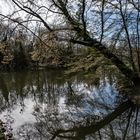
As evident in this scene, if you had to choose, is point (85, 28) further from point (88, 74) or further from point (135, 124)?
point (135, 124)

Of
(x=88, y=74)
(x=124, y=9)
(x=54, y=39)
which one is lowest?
(x=88, y=74)

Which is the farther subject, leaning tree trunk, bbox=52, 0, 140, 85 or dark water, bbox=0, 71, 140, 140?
leaning tree trunk, bbox=52, 0, 140, 85

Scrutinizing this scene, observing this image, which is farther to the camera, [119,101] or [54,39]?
[54,39]

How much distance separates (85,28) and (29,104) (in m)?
6.33

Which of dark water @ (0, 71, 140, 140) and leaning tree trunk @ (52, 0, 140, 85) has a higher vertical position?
leaning tree trunk @ (52, 0, 140, 85)

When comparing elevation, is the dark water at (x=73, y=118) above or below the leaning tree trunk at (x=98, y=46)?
below

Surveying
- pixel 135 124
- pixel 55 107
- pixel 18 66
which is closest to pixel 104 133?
pixel 135 124

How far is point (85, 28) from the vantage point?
76.4 feet

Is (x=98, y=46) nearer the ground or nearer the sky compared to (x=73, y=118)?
nearer the sky

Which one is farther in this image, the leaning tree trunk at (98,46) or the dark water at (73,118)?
the leaning tree trunk at (98,46)

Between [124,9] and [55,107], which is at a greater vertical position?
[124,9]

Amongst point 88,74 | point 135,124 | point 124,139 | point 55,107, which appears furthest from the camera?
point 88,74

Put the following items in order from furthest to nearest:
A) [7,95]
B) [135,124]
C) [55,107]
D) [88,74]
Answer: [7,95] → [88,74] → [55,107] → [135,124]

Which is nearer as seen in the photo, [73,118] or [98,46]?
[73,118]
